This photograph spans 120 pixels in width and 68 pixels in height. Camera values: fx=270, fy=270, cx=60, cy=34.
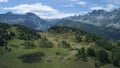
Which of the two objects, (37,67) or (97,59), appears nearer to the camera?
(37,67)

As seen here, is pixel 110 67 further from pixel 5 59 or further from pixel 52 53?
pixel 5 59

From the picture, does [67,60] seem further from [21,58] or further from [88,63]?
[21,58]

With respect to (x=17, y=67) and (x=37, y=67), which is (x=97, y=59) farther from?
(x=17, y=67)

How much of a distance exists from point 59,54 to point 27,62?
25316 mm

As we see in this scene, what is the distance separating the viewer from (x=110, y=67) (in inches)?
6629

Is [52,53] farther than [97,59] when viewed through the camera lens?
Yes

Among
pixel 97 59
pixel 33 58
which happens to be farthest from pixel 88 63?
pixel 33 58

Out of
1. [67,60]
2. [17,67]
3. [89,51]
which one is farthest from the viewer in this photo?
[89,51]

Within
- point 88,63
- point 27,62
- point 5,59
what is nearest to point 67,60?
point 88,63

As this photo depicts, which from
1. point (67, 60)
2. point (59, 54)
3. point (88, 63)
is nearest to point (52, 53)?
point (59, 54)

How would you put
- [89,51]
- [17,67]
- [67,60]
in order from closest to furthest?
1. [17,67]
2. [67,60]
3. [89,51]

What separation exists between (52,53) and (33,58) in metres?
16.6

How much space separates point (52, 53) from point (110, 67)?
4712cm

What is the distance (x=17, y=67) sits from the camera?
162125 millimetres
